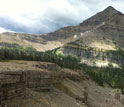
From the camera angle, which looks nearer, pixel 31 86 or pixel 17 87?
pixel 17 87

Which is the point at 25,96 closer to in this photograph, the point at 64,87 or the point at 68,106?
the point at 68,106

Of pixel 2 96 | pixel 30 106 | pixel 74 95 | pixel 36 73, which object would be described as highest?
pixel 36 73

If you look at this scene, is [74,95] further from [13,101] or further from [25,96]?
[13,101]

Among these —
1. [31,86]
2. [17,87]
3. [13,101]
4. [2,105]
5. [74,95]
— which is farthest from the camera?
[74,95]

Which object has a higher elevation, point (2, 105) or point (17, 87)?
point (17, 87)

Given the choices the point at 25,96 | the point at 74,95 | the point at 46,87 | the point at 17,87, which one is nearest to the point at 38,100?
the point at 25,96

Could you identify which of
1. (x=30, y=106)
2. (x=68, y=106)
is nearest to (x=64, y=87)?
(x=68, y=106)

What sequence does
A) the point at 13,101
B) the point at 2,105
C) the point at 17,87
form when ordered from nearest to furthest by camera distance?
1. the point at 2,105
2. the point at 13,101
3. the point at 17,87

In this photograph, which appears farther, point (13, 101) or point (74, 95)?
point (74, 95)

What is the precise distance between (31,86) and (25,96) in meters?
4.15

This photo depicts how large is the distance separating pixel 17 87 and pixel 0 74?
101 inches

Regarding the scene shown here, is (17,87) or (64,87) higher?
(17,87)

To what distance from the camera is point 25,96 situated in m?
18.9

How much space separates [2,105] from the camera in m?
15.8
